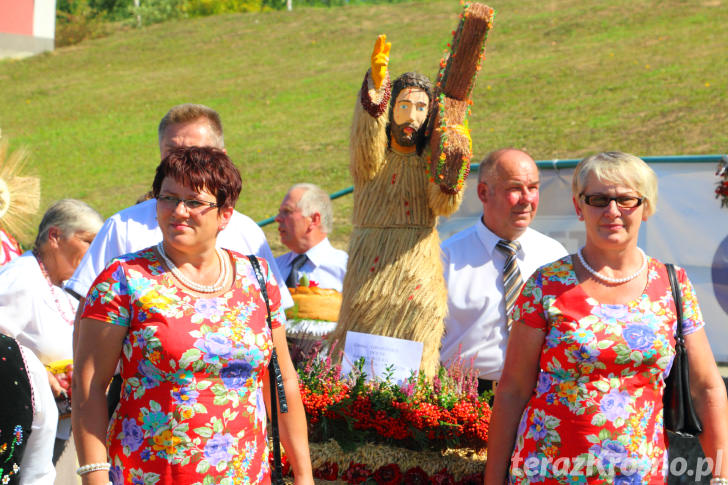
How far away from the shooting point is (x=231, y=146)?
16734mm

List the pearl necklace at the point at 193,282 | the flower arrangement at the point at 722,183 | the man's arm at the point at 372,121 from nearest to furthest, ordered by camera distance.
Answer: the pearl necklace at the point at 193,282
the man's arm at the point at 372,121
the flower arrangement at the point at 722,183

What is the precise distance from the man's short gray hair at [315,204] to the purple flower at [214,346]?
304 centimetres

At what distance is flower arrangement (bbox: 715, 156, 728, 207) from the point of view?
4770 mm

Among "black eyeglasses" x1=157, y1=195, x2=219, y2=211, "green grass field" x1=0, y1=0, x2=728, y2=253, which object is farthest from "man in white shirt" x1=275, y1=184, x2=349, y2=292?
"green grass field" x1=0, y1=0, x2=728, y2=253

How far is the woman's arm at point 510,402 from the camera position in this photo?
2.31m

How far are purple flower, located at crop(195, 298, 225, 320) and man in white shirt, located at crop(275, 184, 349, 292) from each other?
2.78 m

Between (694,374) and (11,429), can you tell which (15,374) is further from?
(694,374)

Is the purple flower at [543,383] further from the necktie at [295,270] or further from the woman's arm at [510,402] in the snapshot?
the necktie at [295,270]

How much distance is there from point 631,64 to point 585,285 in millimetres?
17917

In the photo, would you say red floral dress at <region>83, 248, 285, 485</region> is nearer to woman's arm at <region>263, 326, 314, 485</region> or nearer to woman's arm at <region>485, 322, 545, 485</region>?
woman's arm at <region>263, 326, 314, 485</region>

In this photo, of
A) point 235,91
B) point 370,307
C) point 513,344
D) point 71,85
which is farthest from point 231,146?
point 513,344

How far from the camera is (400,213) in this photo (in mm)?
3451

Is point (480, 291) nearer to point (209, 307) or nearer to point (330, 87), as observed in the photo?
point (209, 307)

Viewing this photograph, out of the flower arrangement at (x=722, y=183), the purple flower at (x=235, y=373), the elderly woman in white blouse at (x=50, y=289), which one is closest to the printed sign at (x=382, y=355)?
the elderly woman in white blouse at (x=50, y=289)
